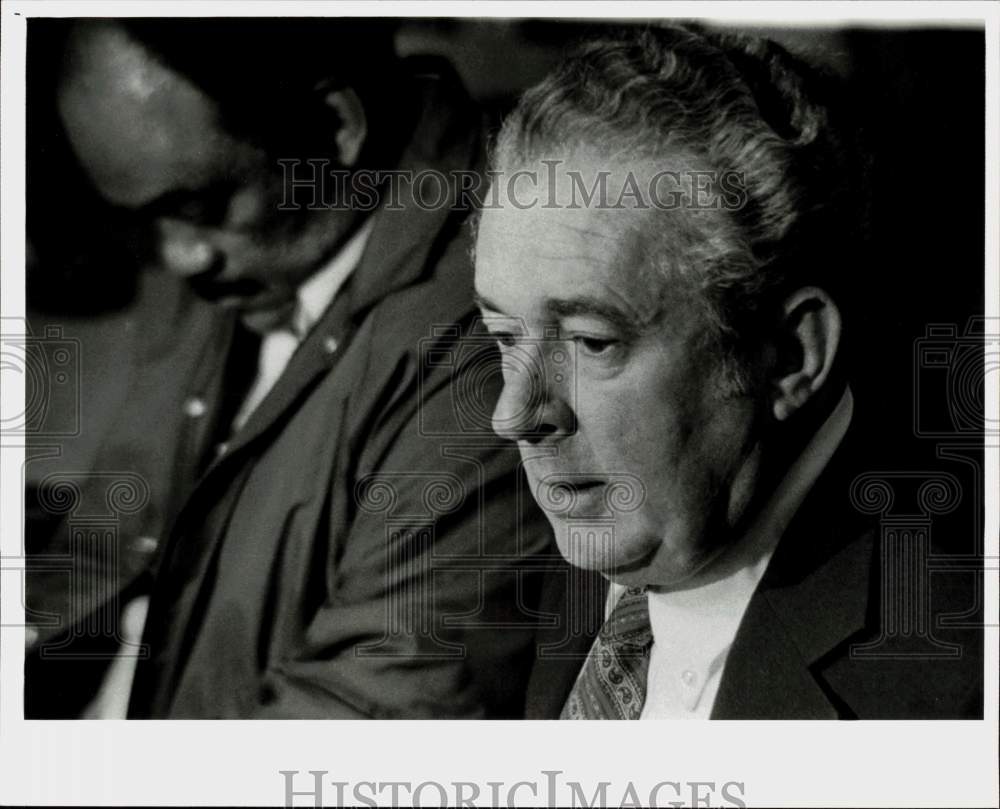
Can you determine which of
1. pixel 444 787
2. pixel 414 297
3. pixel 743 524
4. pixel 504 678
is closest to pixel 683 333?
pixel 743 524

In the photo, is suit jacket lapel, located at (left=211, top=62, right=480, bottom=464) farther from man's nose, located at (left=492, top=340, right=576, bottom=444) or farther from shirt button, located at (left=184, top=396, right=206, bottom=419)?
man's nose, located at (left=492, top=340, right=576, bottom=444)

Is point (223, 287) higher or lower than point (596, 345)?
higher

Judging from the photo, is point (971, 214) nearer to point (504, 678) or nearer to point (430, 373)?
point (430, 373)

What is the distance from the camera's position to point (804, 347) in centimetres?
246

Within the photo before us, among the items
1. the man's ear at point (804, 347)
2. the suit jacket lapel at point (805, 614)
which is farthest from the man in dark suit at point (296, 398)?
the man's ear at point (804, 347)

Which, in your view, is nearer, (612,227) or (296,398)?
(612,227)

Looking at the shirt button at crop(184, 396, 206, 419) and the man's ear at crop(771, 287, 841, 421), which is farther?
the shirt button at crop(184, 396, 206, 419)

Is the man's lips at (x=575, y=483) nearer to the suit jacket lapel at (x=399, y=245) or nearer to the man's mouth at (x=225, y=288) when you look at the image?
the suit jacket lapel at (x=399, y=245)

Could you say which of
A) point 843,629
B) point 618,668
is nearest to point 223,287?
point 618,668

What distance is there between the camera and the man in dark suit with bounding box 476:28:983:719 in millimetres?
2406

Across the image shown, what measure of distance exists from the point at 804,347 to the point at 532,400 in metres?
0.65

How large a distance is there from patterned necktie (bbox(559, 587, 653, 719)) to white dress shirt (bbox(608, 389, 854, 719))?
0.03 m

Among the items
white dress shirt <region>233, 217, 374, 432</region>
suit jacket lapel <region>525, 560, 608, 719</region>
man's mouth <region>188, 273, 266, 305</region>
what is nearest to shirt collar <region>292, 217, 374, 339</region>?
white dress shirt <region>233, 217, 374, 432</region>

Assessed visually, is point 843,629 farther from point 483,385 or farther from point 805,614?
point 483,385
